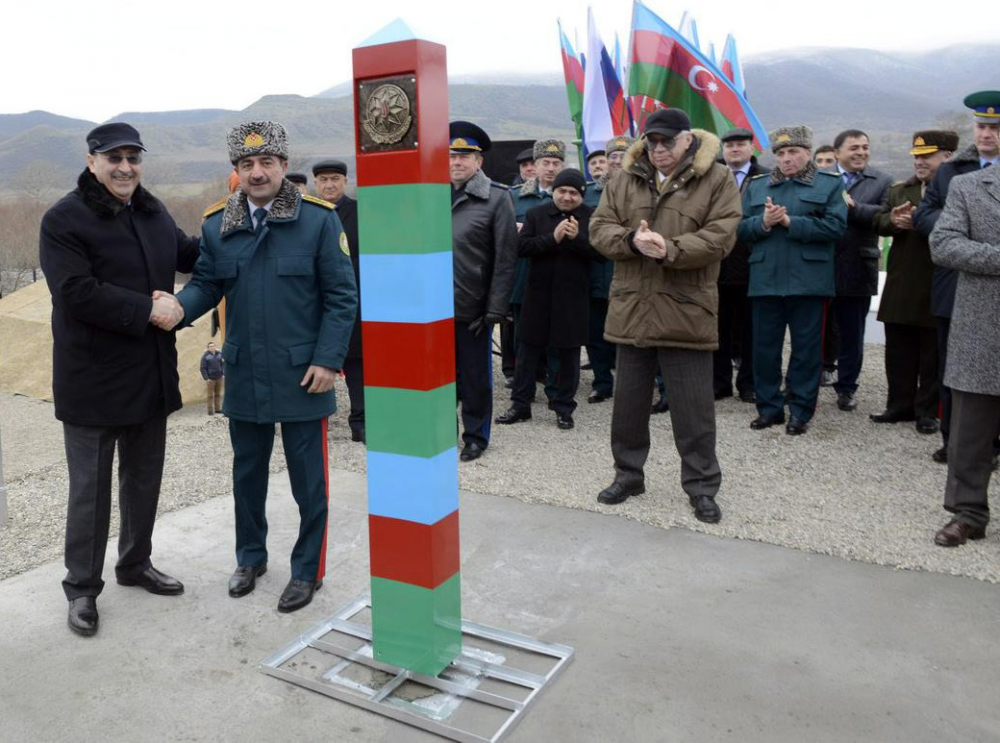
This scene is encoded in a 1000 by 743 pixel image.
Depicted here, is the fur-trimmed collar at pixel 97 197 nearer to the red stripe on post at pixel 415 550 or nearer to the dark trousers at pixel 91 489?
the dark trousers at pixel 91 489

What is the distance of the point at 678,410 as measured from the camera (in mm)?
4301

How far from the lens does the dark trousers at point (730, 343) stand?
6699 mm

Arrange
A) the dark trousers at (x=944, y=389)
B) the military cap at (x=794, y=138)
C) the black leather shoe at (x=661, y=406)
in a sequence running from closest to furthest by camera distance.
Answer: the dark trousers at (x=944, y=389) < the military cap at (x=794, y=138) < the black leather shoe at (x=661, y=406)

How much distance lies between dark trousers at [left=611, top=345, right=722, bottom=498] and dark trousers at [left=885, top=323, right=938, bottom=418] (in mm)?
2380

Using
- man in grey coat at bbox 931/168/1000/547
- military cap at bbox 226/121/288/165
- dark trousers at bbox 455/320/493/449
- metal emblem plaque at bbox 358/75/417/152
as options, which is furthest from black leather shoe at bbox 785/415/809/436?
metal emblem plaque at bbox 358/75/417/152

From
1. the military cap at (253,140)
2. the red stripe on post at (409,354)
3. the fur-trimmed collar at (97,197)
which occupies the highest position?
the military cap at (253,140)

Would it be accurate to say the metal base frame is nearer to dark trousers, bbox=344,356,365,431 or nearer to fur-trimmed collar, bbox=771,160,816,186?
dark trousers, bbox=344,356,365,431

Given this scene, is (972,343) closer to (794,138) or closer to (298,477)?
(794,138)

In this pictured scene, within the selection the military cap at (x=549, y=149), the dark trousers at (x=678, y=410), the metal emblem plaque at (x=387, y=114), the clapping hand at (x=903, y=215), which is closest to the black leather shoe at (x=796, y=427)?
the clapping hand at (x=903, y=215)

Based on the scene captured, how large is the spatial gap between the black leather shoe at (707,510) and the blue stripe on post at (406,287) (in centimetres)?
209

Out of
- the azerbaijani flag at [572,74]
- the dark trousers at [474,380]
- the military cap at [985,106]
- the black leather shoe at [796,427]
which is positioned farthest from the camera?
the azerbaijani flag at [572,74]

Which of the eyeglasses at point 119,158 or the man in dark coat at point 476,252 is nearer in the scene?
the eyeglasses at point 119,158

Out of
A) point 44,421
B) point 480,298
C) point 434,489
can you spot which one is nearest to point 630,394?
point 480,298

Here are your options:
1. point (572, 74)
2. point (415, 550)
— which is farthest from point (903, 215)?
point (572, 74)
